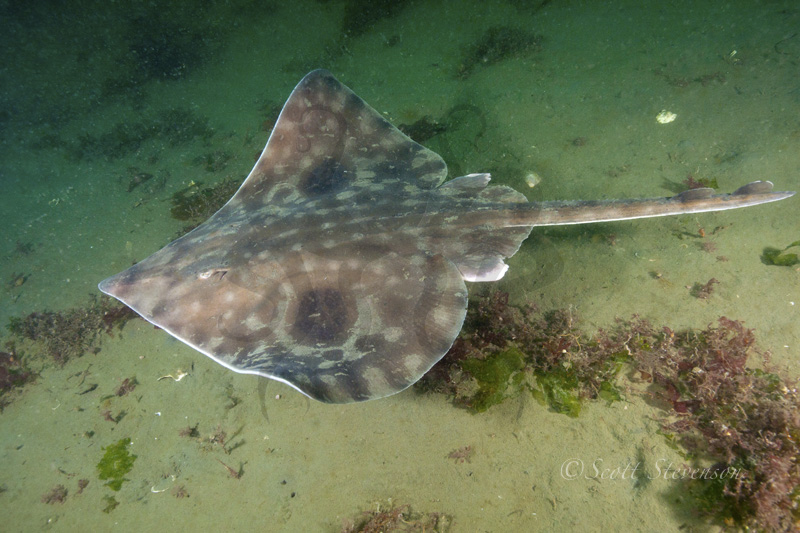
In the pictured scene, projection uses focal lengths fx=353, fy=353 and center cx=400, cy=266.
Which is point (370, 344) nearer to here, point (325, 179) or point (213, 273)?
point (213, 273)

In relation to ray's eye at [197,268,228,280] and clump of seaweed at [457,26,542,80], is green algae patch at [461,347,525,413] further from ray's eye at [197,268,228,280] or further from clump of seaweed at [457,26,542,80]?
clump of seaweed at [457,26,542,80]

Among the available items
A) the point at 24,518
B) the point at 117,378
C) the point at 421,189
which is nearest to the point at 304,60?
the point at 421,189

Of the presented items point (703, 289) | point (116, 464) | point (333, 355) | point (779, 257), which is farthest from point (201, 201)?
point (779, 257)

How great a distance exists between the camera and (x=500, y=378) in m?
3.64

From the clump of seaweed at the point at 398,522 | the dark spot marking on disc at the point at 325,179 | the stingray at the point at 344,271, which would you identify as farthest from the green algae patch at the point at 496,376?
the dark spot marking on disc at the point at 325,179

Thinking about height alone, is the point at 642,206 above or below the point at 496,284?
above

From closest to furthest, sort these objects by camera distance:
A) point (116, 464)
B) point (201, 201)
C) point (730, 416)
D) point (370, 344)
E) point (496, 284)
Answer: point (730, 416), point (370, 344), point (116, 464), point (496, 284), point (201, 201)

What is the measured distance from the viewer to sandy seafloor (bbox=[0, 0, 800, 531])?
3.36 m

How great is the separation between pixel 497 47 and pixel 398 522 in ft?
27.9

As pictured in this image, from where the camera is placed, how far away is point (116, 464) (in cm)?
420

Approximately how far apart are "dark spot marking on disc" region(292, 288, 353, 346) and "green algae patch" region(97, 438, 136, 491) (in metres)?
3.01

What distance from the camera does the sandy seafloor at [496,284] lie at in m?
3.36
